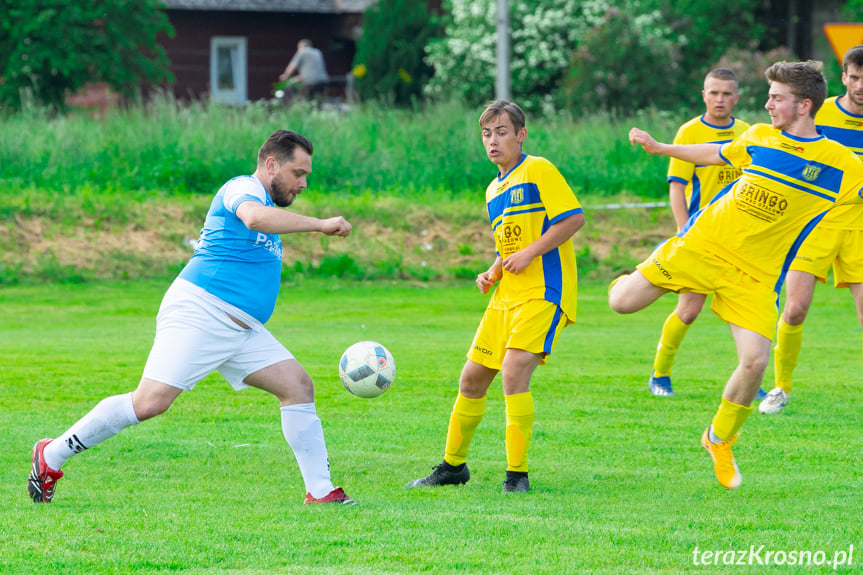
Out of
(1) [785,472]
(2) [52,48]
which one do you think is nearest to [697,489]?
(1) [785,472]

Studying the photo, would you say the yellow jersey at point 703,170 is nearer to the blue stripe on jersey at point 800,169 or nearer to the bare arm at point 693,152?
the bare arm at point 693,152

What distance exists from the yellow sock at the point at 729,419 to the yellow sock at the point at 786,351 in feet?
8.27

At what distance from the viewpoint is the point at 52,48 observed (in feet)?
89.6

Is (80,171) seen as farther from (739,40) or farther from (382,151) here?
(739,40)

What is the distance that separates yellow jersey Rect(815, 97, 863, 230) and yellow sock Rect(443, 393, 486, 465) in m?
3.32

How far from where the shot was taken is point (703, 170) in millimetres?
9336

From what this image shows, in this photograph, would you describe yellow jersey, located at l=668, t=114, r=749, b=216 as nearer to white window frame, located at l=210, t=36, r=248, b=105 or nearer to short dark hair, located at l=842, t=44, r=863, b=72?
short dark hair, located at l=842, t=44, r=863, b=72

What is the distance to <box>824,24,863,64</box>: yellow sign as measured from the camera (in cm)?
1398

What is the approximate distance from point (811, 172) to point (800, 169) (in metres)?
0.06

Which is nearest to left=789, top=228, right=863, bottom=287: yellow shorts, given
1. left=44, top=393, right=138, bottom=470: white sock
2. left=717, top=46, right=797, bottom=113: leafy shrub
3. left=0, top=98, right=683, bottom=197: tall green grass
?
left=44, top=393, right=138, bottom=470: white sock

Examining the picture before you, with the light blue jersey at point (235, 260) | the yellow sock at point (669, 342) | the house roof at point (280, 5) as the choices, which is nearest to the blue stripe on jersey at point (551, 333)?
the light blue jersey at point (235, 260)

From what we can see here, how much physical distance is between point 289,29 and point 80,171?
16.5 metres

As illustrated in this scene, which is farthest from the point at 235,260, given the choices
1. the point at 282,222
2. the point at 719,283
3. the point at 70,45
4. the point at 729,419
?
the point at 70,45

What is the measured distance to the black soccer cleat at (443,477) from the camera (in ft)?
21.9
